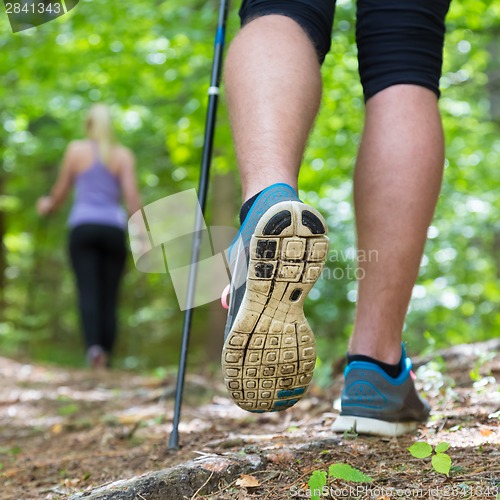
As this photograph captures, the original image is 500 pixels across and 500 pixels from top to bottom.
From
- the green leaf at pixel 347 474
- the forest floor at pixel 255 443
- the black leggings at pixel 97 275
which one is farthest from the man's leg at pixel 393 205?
the black leggings at pixel 97 275

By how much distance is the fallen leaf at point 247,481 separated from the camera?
126 centimetres

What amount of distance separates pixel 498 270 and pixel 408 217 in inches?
333

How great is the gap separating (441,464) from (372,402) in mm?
346

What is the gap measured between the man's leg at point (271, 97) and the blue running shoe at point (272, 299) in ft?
0.29

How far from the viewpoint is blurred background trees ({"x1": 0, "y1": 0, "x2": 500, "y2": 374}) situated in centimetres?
467

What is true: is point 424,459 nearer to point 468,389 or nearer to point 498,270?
point 468,389

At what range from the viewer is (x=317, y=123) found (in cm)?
463

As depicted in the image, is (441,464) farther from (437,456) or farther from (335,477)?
(335,477)

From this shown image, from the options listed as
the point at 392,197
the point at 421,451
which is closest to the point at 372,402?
the point at 421,451

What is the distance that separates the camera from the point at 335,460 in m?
1.39

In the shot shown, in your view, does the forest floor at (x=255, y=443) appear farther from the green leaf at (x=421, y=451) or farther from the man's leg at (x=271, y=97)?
the man's leg at (x=271, y=97)

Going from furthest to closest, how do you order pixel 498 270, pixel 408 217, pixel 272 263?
1. pixel 498 270
2. pixel 408 217
3. pixel 272 263

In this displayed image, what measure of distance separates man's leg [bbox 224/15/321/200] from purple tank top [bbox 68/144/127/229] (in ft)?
11.9

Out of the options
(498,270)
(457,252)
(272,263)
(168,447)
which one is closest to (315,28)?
(272,263)
